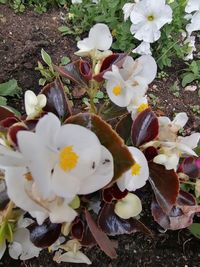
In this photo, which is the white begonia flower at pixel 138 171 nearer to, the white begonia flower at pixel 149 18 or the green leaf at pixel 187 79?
the white begonia flower at pixel 149 18

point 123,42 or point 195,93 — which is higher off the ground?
point 123,42

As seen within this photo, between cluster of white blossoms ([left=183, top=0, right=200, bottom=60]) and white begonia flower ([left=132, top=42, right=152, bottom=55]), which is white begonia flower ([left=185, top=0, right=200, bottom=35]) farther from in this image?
white begonia flower ([left=132, top=42, right=152, bottom=55])

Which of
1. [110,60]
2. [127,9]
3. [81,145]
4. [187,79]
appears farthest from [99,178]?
[187,79]

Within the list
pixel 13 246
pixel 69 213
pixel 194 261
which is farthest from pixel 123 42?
pixel 69 213

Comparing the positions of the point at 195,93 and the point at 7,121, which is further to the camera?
the point at 195,93

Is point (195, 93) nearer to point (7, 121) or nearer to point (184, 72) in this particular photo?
point (184, 72)

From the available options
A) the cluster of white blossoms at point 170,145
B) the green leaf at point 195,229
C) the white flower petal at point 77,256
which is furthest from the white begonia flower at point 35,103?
the green leaf at point 195,229

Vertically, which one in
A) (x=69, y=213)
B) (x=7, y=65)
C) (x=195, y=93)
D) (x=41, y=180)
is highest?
(x=41, y=180)

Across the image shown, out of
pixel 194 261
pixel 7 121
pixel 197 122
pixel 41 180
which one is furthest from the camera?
pixel 197 122
